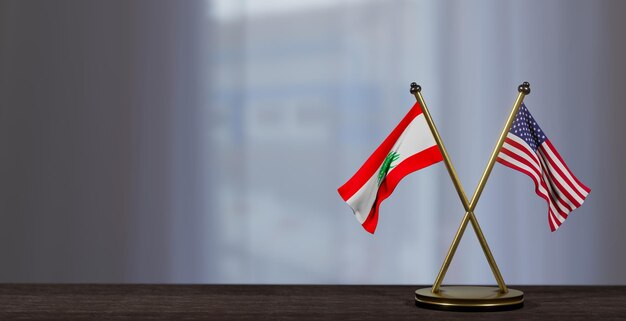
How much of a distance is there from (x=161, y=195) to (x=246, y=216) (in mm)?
405

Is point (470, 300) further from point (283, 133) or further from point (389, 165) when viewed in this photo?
point (283, 133)

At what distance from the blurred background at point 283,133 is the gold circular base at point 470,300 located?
2.10 metres

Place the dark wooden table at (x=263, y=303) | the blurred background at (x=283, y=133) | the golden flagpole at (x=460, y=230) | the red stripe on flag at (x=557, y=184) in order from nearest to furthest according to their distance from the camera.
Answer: the dark wooden table at (x=263, y=303) < the golden flagpole at (x=460, y=230) < the red stripe on flag at (x=557, y=184) < the blurred background at (x=283, y=133)

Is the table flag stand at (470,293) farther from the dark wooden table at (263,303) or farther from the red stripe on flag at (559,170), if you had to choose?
the red stripe on flag at (559,170)

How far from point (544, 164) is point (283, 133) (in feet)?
7.16

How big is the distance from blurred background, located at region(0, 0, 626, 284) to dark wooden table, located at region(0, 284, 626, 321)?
1803 millimetres

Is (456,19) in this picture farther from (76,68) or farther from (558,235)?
(76,68)

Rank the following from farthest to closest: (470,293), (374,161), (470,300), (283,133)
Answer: (283,133)
(374,161)
(470,293)
(470,300)

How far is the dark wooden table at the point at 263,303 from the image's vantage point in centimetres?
189

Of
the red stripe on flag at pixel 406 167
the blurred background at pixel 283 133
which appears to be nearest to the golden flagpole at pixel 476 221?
the red stripe on flag at pixel 406 167

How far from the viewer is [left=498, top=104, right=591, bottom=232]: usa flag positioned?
2121mm

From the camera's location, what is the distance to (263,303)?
207 centimetres

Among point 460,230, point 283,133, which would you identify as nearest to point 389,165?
point 460,230

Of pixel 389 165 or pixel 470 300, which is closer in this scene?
pixel 470 300
